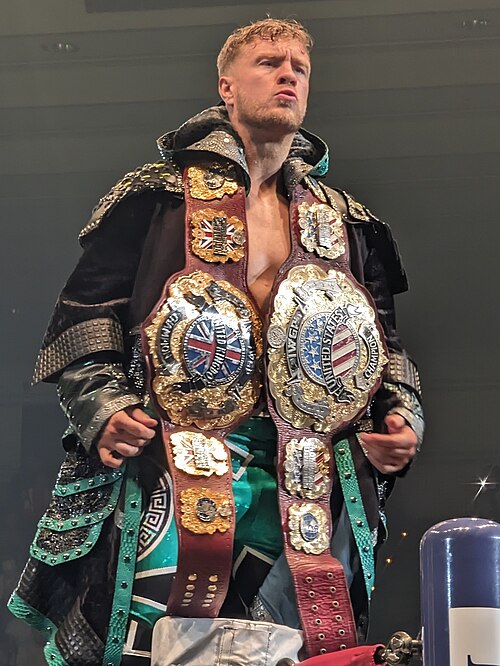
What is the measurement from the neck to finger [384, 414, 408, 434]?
17.8 inches

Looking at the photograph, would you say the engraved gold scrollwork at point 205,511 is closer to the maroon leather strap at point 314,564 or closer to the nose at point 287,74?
the maroon leather strap at point 314,564

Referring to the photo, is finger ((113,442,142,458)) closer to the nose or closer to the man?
the man

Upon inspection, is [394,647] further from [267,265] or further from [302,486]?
[267,265]

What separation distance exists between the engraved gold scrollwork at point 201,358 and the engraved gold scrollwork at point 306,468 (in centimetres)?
10

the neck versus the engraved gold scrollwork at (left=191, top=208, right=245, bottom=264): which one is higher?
the neck

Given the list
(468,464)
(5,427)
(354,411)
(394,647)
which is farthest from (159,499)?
(468,464)

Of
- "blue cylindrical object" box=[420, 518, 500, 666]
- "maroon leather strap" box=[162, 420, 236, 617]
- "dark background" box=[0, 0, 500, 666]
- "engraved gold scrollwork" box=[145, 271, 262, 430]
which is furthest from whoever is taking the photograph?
"dark background" box=[0, 0, 500, 666]

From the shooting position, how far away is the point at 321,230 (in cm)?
195

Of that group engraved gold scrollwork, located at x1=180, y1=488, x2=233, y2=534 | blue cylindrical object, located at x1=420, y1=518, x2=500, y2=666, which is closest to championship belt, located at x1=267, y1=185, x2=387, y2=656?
engraved gold scrollwork, located at x1=180, y1=488, x2=233, y2=534

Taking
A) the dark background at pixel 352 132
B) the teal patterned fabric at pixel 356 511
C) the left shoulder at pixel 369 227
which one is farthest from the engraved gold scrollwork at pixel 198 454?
the dark background at pixel 352 132

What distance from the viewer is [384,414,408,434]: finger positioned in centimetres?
187

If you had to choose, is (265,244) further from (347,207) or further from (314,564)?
(314,564)

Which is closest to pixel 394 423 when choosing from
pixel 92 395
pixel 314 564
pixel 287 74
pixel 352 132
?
pixel 314 564

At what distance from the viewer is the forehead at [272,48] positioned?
199 cm
